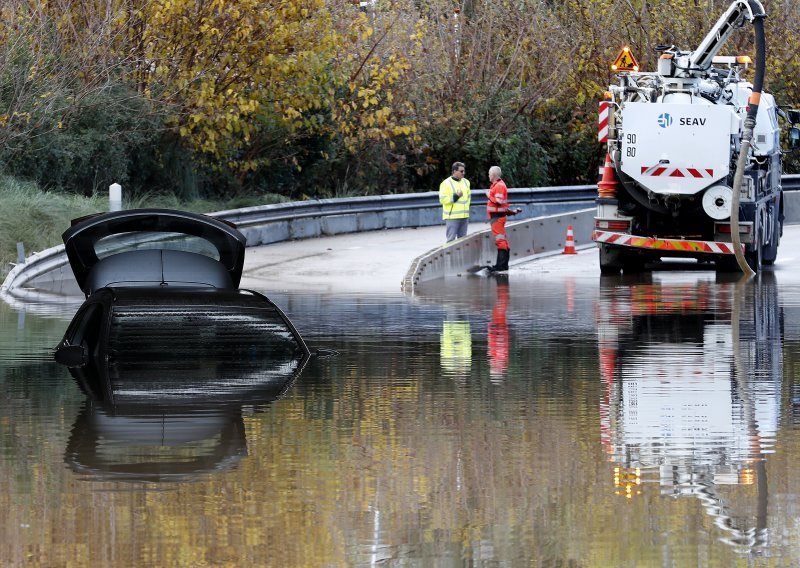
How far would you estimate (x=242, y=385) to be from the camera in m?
12.6

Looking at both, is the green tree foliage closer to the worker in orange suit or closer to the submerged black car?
the worker in orange suit

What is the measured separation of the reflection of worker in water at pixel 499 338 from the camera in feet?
47.2

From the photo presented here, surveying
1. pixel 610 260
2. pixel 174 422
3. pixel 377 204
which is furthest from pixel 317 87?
pixel 174 422

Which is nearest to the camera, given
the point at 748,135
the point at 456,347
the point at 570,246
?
the point at 456,347

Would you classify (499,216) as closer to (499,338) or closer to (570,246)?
(570,246)

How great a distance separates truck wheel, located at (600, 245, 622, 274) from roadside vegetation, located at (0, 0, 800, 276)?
793 centimetres

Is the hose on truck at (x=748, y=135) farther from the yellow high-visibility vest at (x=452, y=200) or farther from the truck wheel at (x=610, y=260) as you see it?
the yellow high-visibility vest at (x=452, y=200)

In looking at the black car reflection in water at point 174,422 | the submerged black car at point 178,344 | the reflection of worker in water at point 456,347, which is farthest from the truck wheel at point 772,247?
the black car reflection in water at point 174,422

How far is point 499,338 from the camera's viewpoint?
17.2 metres

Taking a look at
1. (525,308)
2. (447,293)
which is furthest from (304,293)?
(525,308)

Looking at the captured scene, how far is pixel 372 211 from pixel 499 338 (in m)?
20.8

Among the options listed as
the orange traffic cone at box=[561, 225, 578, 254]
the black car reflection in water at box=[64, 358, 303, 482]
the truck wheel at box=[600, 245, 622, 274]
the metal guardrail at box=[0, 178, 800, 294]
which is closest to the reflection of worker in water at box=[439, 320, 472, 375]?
the black car reflection in water at box=[64, 358, 303, 482]

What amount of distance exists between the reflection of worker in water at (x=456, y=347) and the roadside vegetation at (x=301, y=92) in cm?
969

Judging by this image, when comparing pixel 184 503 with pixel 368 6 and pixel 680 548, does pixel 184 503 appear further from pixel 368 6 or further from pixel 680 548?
pixel 368 6
